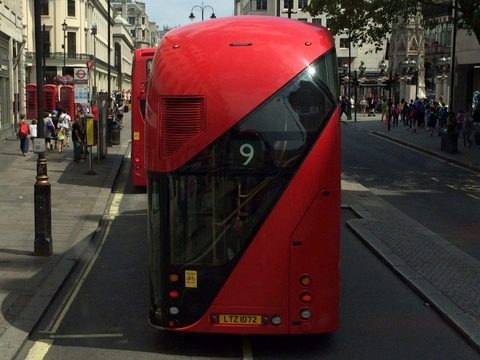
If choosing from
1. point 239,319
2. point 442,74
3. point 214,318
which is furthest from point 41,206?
point 442,74

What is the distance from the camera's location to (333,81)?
634 cm

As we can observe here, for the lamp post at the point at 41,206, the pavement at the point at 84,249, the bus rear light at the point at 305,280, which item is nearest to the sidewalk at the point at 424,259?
the pavement at the point at 84,249

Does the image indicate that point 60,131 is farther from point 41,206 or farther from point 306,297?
point 306,297

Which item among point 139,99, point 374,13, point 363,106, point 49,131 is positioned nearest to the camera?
point 139,99

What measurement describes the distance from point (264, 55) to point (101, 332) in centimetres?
370

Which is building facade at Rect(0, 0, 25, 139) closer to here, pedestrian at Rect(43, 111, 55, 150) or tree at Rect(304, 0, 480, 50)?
pedestrian at Rect(43, 111, 55, 150)

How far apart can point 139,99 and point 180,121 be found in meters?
11.6

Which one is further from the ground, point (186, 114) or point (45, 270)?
point (186, 114)

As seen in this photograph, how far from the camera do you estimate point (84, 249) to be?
11531 millimetres

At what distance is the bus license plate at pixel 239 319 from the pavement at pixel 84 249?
217cm

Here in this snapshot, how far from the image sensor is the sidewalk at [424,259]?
8172mm

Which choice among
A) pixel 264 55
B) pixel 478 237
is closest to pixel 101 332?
pixel 264 55

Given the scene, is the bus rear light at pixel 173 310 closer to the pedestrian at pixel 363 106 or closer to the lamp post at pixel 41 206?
the lamp post at pixel 41 206

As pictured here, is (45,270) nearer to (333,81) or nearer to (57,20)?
(333,81)
